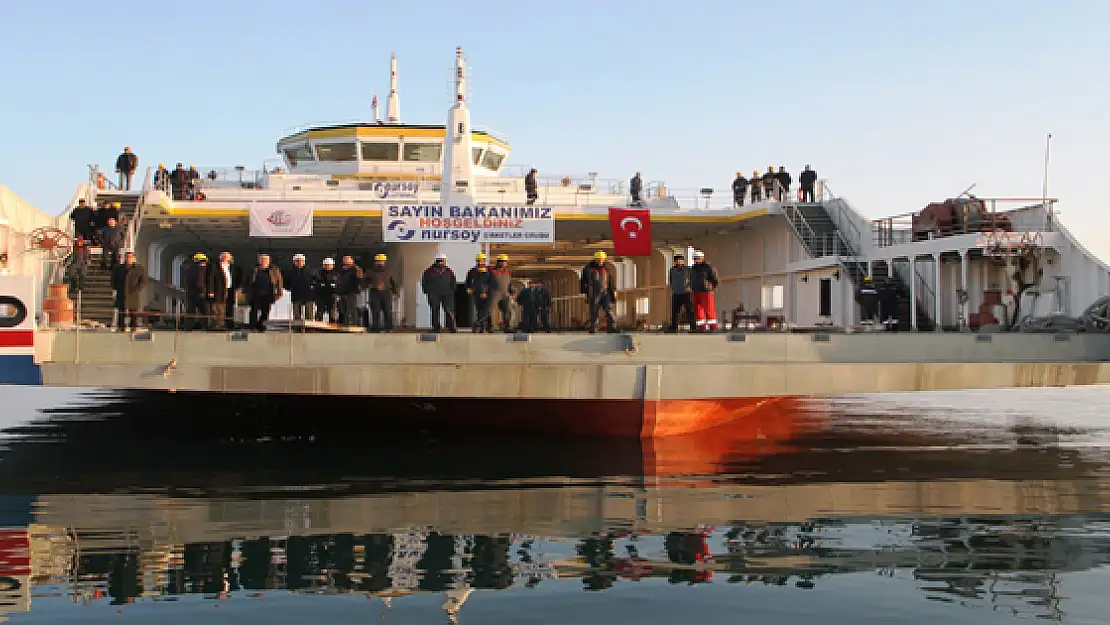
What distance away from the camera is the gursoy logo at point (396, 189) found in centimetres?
2994

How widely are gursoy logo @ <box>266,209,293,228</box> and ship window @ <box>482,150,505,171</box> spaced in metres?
8.07

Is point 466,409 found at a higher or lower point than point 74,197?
lower

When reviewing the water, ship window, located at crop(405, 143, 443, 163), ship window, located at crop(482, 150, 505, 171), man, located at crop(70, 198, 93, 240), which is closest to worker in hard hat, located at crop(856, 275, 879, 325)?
the water

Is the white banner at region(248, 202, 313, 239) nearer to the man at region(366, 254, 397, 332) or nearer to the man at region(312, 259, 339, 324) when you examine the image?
the man at region(312, 259, 339, 324)

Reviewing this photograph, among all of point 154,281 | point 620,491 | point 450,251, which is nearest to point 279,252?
point 154,281

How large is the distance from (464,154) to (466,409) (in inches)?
442

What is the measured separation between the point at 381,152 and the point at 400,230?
7685 mm

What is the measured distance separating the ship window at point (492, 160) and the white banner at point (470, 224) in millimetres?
6978

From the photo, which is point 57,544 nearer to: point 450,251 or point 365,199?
point 450,251

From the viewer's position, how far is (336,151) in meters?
33.0

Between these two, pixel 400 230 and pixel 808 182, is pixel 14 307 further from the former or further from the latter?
pixel 808 182

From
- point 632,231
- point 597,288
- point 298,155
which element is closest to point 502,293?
point 597,288

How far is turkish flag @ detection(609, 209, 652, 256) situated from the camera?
2822 centimetres

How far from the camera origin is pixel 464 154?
26734 millimetres
